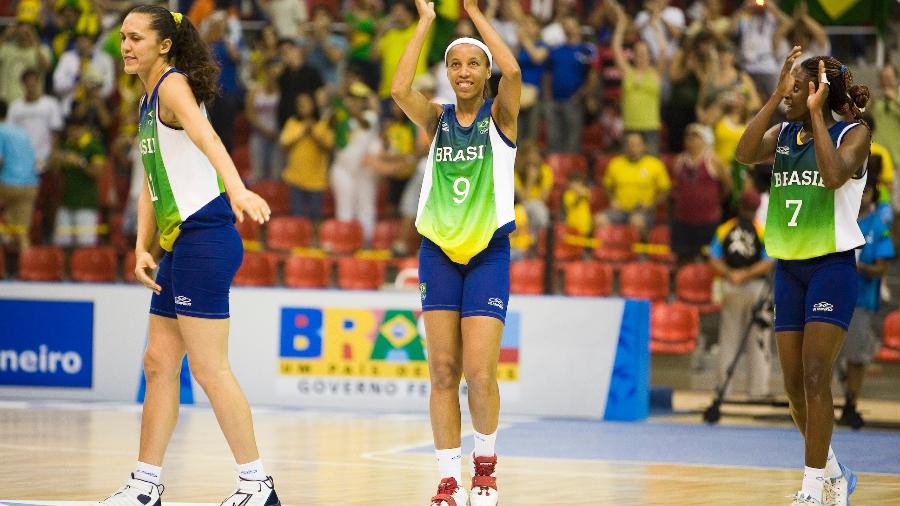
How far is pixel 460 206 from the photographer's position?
7.58 meters

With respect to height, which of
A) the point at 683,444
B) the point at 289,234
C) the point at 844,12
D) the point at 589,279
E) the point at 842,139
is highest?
the point at 844,12

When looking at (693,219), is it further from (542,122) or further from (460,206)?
(460,206)

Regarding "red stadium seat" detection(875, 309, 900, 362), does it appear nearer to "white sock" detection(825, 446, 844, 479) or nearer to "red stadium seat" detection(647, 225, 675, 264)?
"red stadium seat" detection(647, 225, 675, 264)

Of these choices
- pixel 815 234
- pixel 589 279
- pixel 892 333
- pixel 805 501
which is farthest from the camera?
pixel 589 279

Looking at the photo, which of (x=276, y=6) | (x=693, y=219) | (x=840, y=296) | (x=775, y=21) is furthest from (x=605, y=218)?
(x=840, y=296)

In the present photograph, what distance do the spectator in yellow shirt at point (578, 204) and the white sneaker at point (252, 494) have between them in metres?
10.7

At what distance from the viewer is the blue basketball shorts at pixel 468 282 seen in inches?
297

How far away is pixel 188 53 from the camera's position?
7.39m

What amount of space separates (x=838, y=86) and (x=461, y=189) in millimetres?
2025

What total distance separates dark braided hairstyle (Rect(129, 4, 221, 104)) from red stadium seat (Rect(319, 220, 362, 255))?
11.1m

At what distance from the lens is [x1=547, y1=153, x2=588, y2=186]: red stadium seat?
19109 millimetres

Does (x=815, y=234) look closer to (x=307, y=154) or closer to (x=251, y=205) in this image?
(x=251, y=205)

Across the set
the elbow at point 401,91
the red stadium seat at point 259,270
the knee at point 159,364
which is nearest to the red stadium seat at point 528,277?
the red stadium seat at point 259,270

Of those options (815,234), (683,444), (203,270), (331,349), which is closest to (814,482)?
(815,234)
